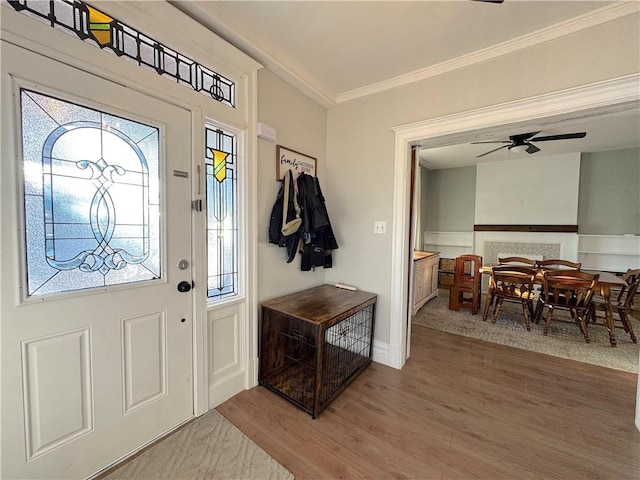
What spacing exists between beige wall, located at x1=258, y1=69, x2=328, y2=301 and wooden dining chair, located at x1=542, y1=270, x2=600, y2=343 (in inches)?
114

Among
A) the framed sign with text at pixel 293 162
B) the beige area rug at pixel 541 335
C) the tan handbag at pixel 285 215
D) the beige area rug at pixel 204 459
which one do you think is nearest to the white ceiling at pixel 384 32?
the framed sign with text at pixel 293 162

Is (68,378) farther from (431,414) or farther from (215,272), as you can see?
(431,414)

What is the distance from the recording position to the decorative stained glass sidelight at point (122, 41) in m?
1.14

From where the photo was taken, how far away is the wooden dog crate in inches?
70.7

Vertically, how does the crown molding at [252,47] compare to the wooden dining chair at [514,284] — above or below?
above

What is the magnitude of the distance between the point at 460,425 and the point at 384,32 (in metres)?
2.66

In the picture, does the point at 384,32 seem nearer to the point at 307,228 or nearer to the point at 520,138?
A: the point at 307,228

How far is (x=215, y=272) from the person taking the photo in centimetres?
184

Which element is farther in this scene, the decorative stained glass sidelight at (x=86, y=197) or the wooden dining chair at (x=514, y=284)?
the wooden dining chair at (x=514, y=284)

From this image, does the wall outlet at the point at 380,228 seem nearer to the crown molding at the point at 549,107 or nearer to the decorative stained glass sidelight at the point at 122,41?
the crown molding at the point at 549,107

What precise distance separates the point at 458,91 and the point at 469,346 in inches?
99.4

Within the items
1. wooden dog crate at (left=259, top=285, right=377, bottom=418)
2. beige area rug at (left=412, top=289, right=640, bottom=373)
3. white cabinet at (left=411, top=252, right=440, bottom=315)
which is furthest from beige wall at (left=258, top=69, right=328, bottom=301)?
beige area rug at (left=412, top=289, right=640, bottom=373)

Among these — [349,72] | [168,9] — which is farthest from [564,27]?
[168,9]

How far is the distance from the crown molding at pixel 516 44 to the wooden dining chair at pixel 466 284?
2.57 m
